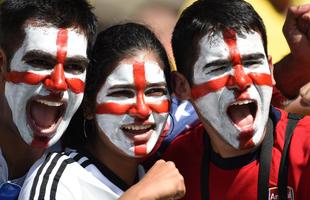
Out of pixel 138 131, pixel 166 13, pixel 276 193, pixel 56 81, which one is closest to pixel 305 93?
pixel 276 193

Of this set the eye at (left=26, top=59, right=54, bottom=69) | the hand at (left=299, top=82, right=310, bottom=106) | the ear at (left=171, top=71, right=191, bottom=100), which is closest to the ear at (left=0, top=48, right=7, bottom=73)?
the eye at (left=26, top=59, right=54, bottom=69)

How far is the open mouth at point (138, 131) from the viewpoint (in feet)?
6.91

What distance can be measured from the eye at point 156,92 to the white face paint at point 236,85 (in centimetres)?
13

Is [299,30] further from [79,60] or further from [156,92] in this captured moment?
[79,60]

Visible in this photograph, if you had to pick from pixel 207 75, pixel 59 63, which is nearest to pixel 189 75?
pixel 207 75

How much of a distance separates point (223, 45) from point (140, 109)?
32cm

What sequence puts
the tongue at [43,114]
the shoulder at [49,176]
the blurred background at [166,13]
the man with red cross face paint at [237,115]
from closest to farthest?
the shoulder at [49,176], the man with red cross face paint at [237,115], the tongue at [43,114], the blurred background at [166,13]

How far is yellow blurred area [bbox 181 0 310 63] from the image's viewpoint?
132 inches

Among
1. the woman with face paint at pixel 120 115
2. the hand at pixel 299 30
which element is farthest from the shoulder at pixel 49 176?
the hand at pixel 299 30

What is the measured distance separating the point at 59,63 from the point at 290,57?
870mm

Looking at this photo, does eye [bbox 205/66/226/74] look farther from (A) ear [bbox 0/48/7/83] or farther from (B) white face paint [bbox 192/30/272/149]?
(A) ear [bbox 0/48/7/83]

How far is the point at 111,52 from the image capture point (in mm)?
2139

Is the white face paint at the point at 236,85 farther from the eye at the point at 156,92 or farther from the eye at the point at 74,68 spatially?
the eye at the point at 74,68

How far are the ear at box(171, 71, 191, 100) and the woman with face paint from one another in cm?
4
